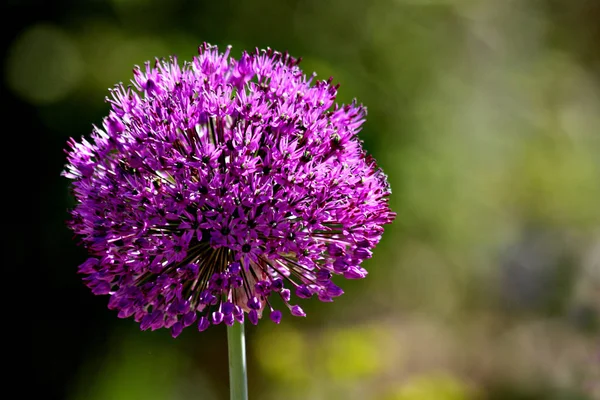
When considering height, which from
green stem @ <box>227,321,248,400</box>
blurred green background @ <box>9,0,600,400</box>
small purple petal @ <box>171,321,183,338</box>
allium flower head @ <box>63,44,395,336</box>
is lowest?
green stem @ <box>227,321,248,400</box>

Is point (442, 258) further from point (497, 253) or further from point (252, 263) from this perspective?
point (252, 263)

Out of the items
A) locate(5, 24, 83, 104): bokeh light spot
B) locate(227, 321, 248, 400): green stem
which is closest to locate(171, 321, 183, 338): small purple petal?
locate(227, 321, 248, 400): green stem

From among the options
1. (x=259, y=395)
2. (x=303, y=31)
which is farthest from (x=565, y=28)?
(x=259, y=395)

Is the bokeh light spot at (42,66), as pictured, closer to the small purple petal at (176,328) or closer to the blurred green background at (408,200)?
the blurred green background at (408,200)

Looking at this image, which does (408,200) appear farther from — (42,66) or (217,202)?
(217,202)

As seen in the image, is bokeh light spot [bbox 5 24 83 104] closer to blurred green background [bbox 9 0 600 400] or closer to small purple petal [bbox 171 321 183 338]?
blurred green background [bbox 9 0 600 400]

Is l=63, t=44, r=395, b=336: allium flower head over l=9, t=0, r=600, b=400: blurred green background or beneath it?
beneath
